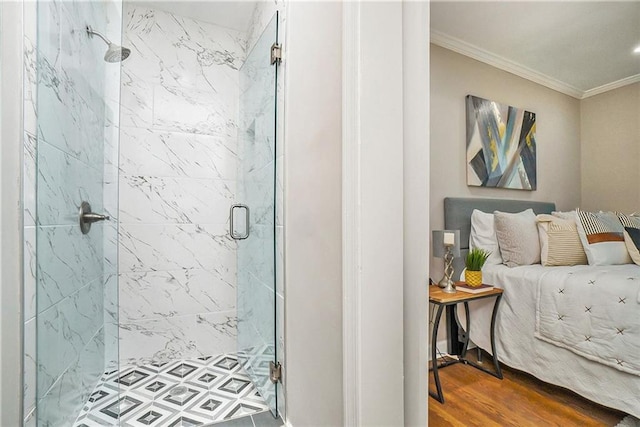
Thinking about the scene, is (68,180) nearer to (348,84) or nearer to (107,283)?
(107,283)

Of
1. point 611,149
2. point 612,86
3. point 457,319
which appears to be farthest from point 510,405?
point 612,86

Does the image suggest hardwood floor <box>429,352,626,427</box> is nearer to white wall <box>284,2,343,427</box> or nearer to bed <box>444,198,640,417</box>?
bed <box>444,198,640,417</box>

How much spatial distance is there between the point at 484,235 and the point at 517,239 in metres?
0.22

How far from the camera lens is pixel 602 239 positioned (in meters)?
2.19

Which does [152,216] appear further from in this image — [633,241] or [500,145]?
[633,241]

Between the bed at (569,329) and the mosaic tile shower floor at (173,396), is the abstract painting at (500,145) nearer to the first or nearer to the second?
the bed at (569,329)

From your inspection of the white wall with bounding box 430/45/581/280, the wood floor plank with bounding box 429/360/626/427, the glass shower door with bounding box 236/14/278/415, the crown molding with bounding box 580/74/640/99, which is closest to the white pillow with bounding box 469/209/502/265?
the white wall with bounding box 430/45/581/280

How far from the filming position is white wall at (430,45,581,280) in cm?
239

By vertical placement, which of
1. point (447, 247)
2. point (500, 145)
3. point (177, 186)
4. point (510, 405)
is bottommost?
point (510, 405)

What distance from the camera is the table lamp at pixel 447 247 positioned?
6.51 feet

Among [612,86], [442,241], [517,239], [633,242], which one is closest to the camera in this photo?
[442,241]

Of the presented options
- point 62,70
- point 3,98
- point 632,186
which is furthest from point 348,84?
point 632,186

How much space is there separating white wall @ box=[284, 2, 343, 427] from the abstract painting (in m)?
1.86

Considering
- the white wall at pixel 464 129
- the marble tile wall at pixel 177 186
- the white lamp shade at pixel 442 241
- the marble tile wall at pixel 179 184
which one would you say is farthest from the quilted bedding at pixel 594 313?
the marble tile wall at pixel 177 186
